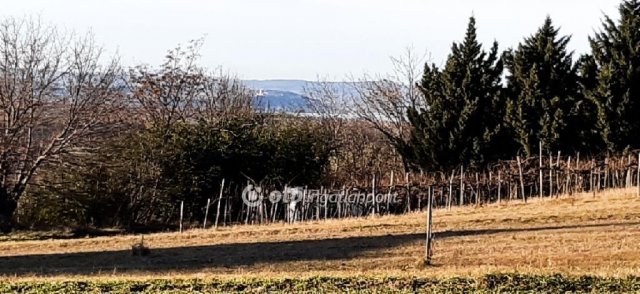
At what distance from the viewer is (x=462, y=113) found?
38.6 m

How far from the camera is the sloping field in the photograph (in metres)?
15.0

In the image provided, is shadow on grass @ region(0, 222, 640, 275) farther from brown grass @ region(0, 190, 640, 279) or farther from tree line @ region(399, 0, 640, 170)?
tree line @ region(399, 0, 640, 170)

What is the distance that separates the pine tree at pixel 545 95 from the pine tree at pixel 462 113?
98 centimetres

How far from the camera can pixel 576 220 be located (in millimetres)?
22531

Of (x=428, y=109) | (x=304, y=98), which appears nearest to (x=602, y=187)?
(x=428, y=109)

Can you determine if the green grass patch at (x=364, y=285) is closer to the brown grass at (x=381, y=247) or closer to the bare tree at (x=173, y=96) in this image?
the brown grass at (x=381, y=247)

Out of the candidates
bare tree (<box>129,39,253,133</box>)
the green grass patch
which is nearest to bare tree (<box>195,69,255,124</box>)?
bare tree (<box>129,39,253,133</box>)

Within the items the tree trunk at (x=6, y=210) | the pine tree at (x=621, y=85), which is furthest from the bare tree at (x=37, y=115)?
the pine tree at (x=621, y=85)

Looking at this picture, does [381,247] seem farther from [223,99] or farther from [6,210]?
[223,99]

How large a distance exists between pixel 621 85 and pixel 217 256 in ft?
78.0

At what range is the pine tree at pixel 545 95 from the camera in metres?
36.4

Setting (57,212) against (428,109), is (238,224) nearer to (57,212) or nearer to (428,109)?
(57,212)

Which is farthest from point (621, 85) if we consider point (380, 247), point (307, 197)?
point (380, 247)

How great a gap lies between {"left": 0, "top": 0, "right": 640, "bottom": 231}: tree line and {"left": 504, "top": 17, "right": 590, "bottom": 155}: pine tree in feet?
0.21
